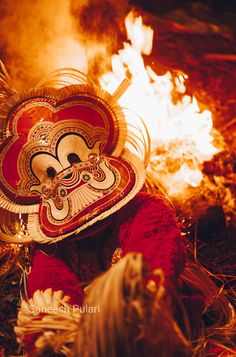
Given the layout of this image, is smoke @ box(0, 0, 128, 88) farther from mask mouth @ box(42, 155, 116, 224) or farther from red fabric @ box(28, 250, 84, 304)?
red fabric @ box(28, 250, 84, 304)

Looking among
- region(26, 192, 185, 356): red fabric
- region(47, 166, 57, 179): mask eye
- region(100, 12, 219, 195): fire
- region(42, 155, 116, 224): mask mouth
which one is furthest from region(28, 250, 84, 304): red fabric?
region(100, 12, 219, 195): fire

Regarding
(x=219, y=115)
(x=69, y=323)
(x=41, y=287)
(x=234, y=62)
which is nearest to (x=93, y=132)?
(x=41, y=287)

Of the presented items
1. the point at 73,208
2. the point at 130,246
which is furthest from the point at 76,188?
the point at 130,246

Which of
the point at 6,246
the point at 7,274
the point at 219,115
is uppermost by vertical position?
the point at 6,246

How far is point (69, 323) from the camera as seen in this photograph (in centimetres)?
148

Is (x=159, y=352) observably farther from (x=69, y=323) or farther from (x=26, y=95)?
(x=26, y=95)

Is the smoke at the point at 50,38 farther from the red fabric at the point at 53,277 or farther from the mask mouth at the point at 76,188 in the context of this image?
the red fabric at the point at 53,277

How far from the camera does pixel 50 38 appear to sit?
243 cm

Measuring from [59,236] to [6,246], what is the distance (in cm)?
59

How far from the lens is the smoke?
2.34 meters

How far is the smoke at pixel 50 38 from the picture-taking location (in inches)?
92.0

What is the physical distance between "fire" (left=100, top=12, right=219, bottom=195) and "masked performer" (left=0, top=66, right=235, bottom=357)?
45cm

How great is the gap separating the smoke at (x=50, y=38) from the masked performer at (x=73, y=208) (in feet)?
1.22

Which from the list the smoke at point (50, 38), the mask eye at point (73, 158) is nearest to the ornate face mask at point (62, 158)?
the mask eye at point (73, 158)
